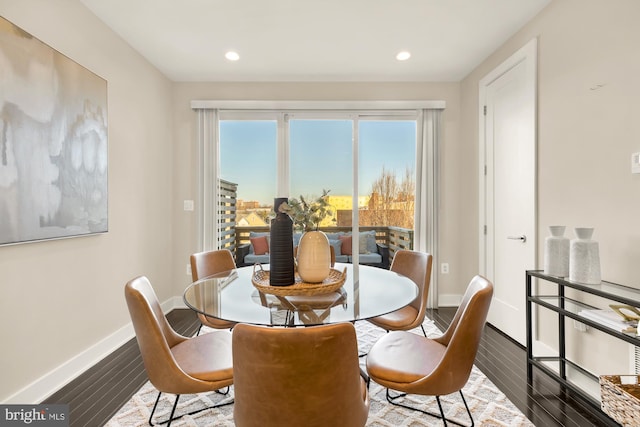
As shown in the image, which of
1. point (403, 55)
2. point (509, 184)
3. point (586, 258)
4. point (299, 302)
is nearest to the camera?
point (299, 302)

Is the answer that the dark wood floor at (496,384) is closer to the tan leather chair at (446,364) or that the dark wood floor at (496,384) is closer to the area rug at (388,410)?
the area rug at (388,410)

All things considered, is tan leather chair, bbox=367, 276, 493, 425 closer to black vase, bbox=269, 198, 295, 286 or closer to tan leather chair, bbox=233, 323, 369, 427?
tan leather chair, bbox=233, 323, 369, 427

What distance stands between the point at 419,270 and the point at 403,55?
7.08 feet

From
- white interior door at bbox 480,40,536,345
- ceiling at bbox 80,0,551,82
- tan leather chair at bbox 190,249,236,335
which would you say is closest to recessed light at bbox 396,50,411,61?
ceiling at bbox 80,0,551,82

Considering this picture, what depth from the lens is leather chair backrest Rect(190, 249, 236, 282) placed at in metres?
2.40

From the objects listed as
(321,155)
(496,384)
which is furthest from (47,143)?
(496,384)

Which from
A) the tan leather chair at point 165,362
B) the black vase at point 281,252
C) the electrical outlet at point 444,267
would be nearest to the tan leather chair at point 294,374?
the tan leather chair at point 165,362

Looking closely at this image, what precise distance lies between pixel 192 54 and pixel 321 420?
3.37m

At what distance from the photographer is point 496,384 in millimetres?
→ 2129

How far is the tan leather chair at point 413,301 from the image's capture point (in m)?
2.14

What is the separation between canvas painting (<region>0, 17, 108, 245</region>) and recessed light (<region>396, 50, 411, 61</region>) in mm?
2664

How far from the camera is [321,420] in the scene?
1003 mm

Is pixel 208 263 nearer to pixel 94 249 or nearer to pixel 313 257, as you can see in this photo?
pixel 94 249

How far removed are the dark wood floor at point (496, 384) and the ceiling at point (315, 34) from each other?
8.99ft
